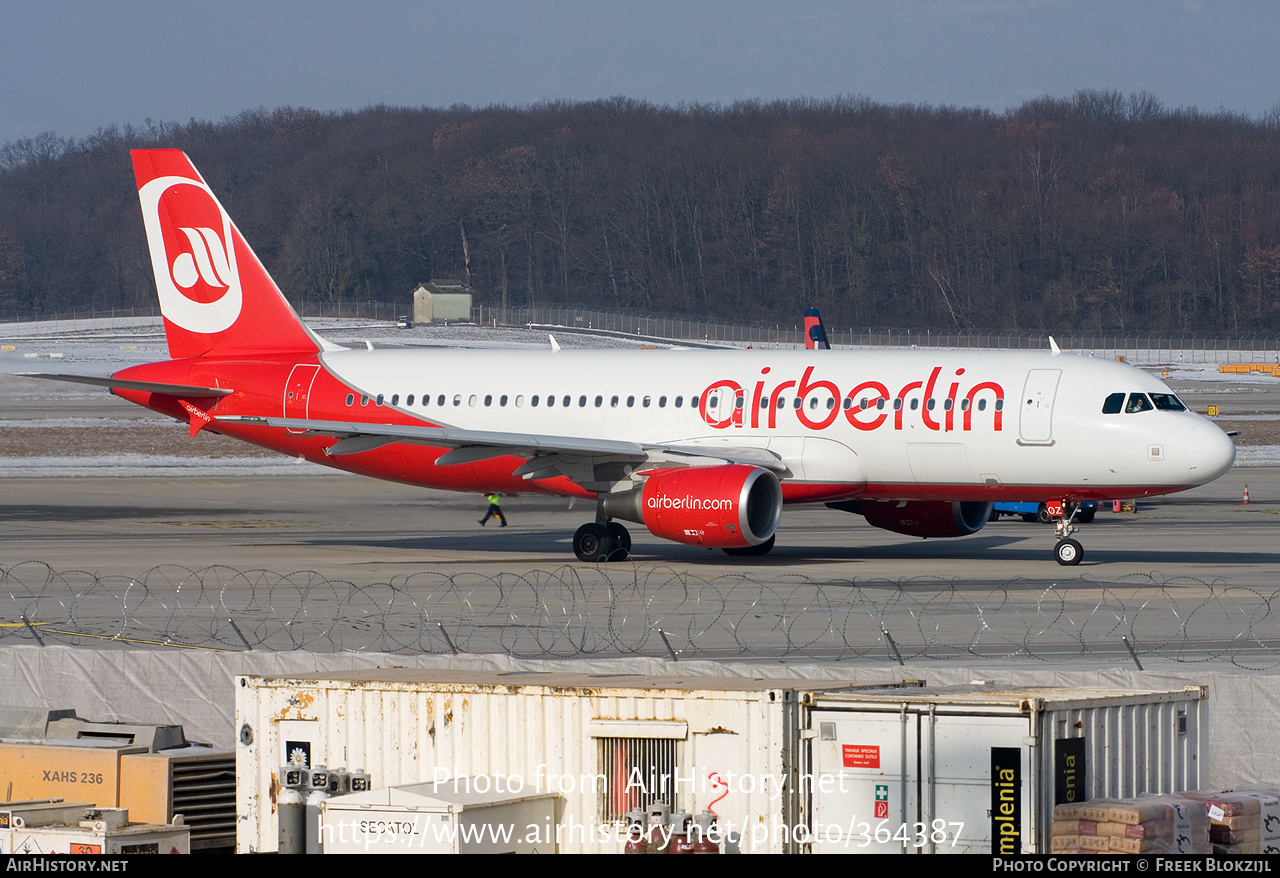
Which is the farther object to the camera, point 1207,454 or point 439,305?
point 439,305

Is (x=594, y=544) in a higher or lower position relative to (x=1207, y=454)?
lower

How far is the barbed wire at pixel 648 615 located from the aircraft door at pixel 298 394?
6.19 metres

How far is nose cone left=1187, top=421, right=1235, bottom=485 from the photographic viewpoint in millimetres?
31359

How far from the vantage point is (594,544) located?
34.3 metres

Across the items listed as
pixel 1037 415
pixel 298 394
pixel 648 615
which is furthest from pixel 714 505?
pixel 298 394

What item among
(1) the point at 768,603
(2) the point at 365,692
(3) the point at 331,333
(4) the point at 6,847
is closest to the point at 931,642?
(1) the point at 768,603

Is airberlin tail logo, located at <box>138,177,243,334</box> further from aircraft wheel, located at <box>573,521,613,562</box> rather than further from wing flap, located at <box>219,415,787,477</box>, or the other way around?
aircraft wheel, located at <box>573,521,613,562</box>

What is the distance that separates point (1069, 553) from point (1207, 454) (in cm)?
342

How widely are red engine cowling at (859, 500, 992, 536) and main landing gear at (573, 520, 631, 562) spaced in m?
5.41

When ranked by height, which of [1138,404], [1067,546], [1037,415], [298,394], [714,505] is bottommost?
[1067,546]

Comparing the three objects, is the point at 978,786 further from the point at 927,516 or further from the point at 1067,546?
the point at 927,516

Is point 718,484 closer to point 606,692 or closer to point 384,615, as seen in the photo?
point 384,615

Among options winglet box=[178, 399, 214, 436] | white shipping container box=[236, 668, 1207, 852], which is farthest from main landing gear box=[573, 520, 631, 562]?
white shipping container box=[236, 668, 1207, 852]

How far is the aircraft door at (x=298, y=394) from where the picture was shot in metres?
38.1
